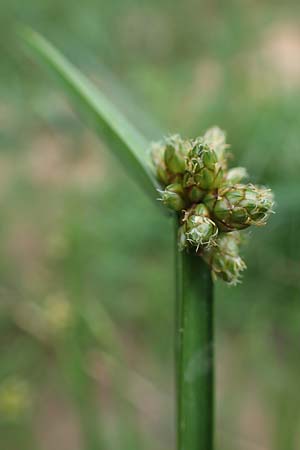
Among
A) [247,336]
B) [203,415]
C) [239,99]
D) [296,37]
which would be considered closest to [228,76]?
[239,99]

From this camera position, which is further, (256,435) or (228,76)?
(228,76)

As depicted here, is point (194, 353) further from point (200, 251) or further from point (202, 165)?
point (202, 165)

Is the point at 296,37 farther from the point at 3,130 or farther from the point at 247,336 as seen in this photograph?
the point at 247,336

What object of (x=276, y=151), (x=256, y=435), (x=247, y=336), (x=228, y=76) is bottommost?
(x=256, y=435)

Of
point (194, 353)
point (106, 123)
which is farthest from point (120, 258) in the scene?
point (194, 353)

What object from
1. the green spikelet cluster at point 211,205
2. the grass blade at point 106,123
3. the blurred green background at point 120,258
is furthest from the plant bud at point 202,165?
the blurred green background at point 120,258

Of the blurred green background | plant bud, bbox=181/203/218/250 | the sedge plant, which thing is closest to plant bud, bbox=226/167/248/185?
the sedge plant
